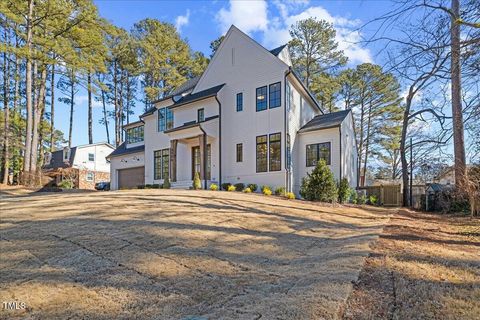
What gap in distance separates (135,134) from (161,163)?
5221 millimetres

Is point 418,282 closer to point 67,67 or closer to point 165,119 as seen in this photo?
point 165,119

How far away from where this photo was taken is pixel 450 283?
363cm

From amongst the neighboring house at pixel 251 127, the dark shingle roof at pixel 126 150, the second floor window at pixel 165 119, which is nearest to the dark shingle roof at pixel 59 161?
the dark shingle roof at pixel 126 150

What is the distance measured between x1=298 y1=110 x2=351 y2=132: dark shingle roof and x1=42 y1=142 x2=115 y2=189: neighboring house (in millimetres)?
20868

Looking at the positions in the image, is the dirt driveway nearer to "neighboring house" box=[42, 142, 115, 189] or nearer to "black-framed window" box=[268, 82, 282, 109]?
"black-framed window" box=[268, 82, 282, 109]

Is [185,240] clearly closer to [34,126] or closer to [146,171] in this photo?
[146,171]

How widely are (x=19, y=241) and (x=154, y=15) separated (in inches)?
1274

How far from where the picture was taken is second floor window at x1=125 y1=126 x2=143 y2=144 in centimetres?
2434

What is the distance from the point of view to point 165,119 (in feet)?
70.4

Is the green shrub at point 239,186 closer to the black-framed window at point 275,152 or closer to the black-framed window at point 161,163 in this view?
the black-framed window at point 275,152

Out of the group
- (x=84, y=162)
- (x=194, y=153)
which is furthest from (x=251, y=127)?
(x=84, y=162)

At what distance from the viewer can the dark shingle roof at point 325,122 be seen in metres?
17.1

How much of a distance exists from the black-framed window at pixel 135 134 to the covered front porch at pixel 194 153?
626 centimetres

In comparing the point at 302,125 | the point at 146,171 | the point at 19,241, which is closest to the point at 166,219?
the point at 19,241
